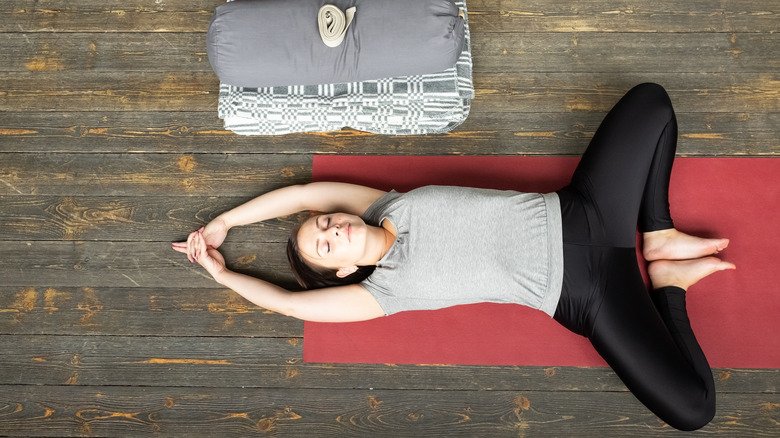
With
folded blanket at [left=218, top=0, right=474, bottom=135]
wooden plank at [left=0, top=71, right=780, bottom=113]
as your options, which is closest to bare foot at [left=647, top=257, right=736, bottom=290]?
wooden plank at [left=0, top=71, right=780, bottom=113]

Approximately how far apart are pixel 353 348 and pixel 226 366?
0.45m

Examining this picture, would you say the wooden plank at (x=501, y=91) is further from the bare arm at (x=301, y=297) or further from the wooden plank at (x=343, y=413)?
the wooden plank at (x=343, y=413)

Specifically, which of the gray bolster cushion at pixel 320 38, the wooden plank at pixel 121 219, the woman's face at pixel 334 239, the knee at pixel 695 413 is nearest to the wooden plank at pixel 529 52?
the gray bolster cushion at pixel 320 38

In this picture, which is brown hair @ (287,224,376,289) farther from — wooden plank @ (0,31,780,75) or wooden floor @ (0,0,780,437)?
wooden plank @ (0,31,780,75)

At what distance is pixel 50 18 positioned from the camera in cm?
223

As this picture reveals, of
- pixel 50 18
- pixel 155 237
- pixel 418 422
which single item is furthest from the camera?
pixel 50 18

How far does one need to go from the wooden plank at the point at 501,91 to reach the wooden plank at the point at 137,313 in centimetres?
71

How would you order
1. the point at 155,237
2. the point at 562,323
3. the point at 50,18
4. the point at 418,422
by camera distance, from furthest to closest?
the point at 50,18, the point at 155,237, the point at 418,422, the point at 562,323

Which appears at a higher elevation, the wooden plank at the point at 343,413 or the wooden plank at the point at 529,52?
the wooden plank at the point at 529,52

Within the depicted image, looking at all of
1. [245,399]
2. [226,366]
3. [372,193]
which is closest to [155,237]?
[226,366]

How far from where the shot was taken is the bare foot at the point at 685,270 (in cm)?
182

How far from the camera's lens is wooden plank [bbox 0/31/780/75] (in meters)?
2.12

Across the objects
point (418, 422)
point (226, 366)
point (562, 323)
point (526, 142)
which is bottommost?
point (418, 422)

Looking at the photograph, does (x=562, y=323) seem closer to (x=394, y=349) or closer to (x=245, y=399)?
(x=394, y=349)
